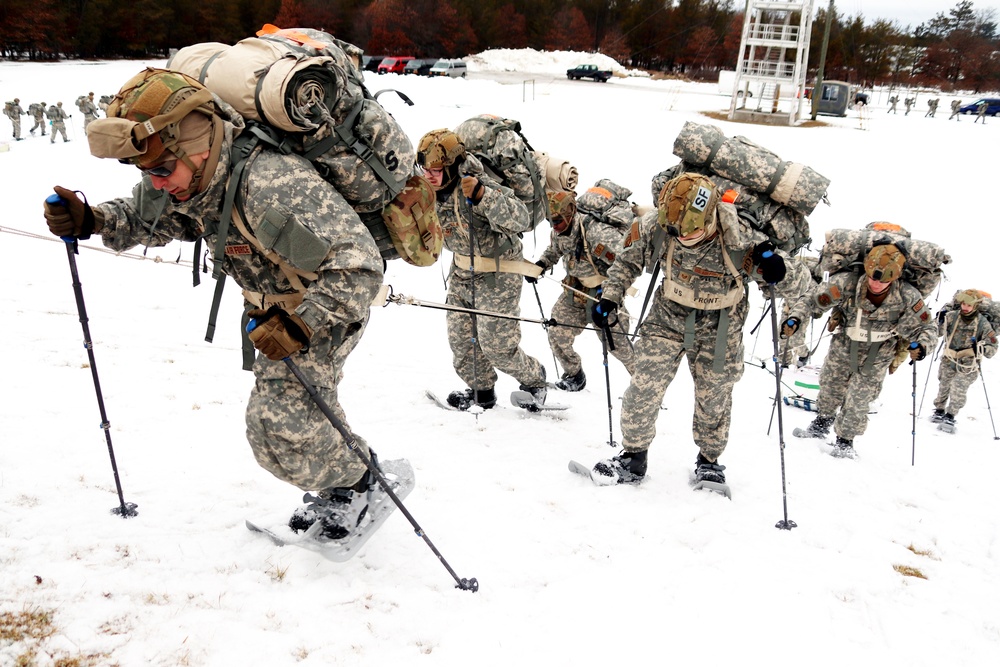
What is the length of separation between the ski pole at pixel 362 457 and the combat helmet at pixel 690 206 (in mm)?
2779

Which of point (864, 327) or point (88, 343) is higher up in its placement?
point (88, 343)

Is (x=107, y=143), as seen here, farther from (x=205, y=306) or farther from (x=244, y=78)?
(x=205, y=306)

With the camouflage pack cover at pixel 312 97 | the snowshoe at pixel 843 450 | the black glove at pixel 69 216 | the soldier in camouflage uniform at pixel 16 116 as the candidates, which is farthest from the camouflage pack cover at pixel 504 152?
the soldier in camouflage uniform at pixel 16 116

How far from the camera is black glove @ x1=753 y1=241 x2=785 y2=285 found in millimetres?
4914

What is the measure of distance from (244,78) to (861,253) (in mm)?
6625

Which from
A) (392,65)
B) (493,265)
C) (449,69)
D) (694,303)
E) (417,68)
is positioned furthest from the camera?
(392,65)

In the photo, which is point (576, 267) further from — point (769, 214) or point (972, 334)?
point (972, 334)

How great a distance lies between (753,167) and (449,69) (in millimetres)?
42775

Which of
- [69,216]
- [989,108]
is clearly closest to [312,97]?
[69,216]

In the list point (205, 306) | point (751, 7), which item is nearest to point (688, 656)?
point (205, 306)

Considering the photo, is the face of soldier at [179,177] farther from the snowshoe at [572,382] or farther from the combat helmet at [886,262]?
the combat helmet at [886,262]

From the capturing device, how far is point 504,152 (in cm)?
627

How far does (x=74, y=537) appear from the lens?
12.9ft

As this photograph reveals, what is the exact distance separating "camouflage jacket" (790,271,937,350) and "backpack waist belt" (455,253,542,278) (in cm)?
324
